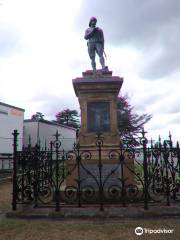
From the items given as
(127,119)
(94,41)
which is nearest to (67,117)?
(127,119)

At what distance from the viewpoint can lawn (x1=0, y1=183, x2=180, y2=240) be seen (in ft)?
13.2

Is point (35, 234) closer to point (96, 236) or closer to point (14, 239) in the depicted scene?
point (14, 239)

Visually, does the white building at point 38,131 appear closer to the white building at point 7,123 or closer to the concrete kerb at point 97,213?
the white building at point 7,123

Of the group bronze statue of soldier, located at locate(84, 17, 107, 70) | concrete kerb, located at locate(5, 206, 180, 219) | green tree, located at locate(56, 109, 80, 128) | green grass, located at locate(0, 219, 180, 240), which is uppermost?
green tree, located at locate(56, 109, 80, 128)

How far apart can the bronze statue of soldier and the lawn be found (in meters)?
5.00

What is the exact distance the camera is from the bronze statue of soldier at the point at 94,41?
8.21 metres

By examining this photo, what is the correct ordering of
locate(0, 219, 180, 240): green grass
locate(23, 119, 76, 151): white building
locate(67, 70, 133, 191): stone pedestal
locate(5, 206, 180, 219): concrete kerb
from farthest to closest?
locate(23, 119, 76, 151): white building, locate(67, 70, 133, 191): stone pedestal, locate(5, 206, 180, 219): concrete kerb, locate(0, 219, 180, 240): green grass

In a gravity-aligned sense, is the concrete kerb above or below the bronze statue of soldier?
below

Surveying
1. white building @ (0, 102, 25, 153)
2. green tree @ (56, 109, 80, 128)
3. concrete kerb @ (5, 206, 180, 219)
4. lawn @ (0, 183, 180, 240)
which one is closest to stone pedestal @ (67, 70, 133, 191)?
concrete kerb @ (5, 206, 180, 219)

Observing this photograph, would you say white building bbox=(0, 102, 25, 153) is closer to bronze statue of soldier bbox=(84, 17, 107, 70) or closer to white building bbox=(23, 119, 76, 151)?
white building bbox=(23, 119, 76, 151)

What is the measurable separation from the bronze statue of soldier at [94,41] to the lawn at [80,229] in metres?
5.00

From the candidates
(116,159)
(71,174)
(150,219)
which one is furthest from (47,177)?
(150,219)

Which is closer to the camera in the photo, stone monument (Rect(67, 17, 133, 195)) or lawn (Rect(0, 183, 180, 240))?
lawn (Rect(0, 183, 180, 240))

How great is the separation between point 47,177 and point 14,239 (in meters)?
3.62
